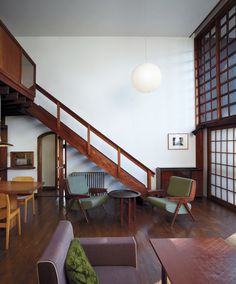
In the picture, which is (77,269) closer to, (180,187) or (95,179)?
(180,187)

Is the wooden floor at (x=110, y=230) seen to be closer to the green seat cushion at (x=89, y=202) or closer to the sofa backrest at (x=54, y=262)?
the green seat cushion at (x=89, y=202)

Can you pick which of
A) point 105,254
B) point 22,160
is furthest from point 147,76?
point 22,160

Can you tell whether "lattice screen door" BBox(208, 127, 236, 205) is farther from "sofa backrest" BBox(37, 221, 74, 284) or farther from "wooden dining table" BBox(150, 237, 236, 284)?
"sofa backrest" BBox(37, 221, 74, 284)

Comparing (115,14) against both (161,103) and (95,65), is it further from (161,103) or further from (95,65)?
(161,103)

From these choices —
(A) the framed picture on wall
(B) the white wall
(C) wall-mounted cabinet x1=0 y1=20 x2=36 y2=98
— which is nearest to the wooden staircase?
(C) wall-mounted cabinet x1=0 y1=20 x2=36 y2=98

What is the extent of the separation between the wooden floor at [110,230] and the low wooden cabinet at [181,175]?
634mm

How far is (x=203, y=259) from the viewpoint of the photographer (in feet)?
5.69

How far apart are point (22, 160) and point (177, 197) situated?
456cm

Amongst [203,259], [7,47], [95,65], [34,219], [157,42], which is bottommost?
[34,219]

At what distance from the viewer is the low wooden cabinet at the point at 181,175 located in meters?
5.91

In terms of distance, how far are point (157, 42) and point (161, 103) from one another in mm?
1878

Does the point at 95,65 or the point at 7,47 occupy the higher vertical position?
the point at 95,65

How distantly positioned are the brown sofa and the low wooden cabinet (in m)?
4.13

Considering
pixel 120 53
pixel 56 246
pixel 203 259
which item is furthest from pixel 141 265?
pixel 120 53
